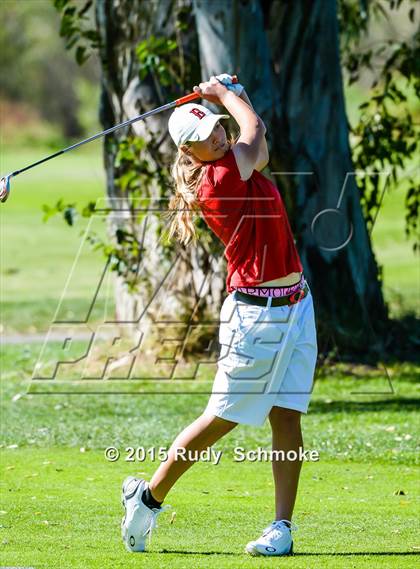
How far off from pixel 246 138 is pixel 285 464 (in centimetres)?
147

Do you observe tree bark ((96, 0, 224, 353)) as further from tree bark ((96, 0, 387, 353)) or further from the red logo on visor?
the red logo on visor

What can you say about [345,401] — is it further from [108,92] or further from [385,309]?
[108,92]

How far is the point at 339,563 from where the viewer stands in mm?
5523

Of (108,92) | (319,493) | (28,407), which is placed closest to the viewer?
(319,493)

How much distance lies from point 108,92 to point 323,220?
8.91ft

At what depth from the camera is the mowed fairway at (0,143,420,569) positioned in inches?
227

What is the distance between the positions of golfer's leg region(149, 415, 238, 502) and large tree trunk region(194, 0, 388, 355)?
5912 mm

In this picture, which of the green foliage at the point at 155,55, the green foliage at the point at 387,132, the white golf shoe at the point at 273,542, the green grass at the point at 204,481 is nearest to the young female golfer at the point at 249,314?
the white golf shoe at the point at 273,542

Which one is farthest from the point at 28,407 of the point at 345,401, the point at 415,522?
the point at 415,522

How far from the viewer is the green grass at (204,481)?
5781mm

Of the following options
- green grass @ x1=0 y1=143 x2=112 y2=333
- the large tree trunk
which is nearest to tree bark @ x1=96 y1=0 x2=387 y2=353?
the large tree trunk

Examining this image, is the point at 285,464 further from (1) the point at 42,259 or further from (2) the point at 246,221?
(1) the point at 42,259

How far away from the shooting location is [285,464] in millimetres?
5781

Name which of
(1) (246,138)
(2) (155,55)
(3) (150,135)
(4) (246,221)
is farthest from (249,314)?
(3) (150,135)
